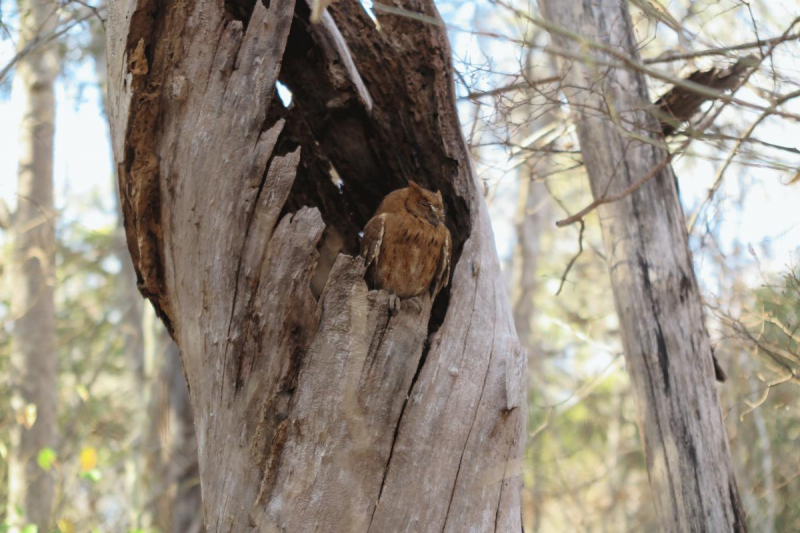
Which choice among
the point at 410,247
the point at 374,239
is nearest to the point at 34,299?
the point at 374,239

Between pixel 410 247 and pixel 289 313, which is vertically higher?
pixel 410 247

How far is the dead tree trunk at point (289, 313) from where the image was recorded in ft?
8.87

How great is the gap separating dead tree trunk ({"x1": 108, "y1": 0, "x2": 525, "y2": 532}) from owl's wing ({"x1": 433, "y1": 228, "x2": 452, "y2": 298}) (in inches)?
8.0

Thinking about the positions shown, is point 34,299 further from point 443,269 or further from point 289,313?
point 289,313

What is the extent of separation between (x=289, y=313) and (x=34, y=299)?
19.7 feet

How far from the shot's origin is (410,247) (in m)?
3.36

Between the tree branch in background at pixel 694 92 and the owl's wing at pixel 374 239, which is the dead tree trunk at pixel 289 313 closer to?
the owl's wing at pixel 374 239

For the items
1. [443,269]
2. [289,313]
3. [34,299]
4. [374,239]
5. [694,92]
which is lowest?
[289,313]

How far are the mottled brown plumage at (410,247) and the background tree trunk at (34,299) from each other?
463 cm

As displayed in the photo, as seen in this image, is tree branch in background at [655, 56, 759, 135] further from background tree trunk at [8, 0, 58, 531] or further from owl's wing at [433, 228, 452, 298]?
background tree trunk at [8, 0, 58, 531]

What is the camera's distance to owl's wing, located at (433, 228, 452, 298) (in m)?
3.38

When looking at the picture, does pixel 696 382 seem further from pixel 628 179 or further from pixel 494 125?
pixel 494 125

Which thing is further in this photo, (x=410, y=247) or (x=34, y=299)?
(x=34, y=299)

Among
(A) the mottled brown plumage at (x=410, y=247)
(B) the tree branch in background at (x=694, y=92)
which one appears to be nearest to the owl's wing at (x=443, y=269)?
(A) the mottled brown plumage at (x=410, y=247)
